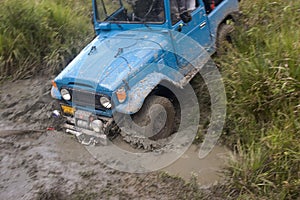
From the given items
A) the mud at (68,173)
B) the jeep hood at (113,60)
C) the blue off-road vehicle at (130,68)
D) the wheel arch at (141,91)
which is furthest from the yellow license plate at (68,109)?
the wheel arch at (141,91)

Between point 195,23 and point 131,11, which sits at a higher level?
point 131,11

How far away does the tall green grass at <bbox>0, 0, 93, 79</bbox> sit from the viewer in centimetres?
599

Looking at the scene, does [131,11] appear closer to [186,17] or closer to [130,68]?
[186,17]

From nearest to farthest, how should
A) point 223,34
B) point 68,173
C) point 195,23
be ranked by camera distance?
point 68,173, point 195,23, point 223,34

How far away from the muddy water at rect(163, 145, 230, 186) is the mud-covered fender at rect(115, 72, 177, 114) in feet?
2.33

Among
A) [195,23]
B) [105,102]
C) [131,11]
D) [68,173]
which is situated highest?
[131,11]

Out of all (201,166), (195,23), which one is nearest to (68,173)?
(201,166)

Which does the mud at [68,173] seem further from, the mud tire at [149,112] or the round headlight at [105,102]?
the round headlight at [105,102]

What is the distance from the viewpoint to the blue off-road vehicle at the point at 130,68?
394cm

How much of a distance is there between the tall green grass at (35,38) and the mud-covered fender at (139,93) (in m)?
2.40

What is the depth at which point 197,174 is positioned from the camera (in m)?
3.83

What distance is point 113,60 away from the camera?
4.14m

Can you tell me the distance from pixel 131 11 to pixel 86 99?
1.25 meters

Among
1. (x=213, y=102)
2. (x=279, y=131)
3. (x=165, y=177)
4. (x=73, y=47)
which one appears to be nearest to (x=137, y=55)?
(x=213, y=102)
